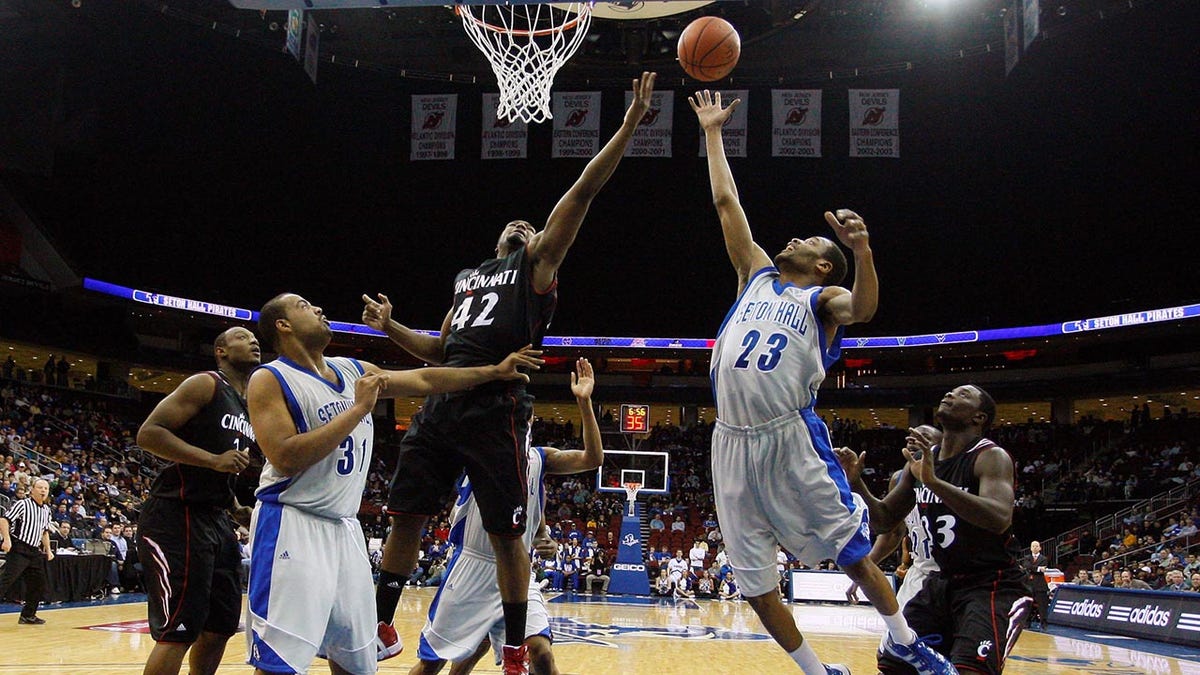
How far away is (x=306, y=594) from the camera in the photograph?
142 inches

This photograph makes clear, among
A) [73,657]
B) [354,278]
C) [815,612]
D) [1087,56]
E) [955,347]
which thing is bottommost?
[815,612]

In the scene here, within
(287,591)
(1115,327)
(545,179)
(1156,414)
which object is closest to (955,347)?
(1115,327)

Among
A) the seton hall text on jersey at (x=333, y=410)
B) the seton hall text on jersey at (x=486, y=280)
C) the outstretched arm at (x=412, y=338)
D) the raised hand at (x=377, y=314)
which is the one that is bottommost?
the seton hall text on jersey at (x=333, y=410)

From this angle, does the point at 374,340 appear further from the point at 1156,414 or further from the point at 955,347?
the point at 1156,414

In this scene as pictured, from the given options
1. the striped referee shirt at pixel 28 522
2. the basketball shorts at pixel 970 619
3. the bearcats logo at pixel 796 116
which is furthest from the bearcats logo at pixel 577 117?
the basketball shorts at pixel 970 619

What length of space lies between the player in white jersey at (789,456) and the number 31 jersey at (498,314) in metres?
0.94

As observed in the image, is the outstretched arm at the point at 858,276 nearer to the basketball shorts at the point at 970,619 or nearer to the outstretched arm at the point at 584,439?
the outstretched arm at the point at 584,439

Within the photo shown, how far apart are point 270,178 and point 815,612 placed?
23079 millimetres

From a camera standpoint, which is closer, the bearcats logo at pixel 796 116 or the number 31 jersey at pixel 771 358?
the number 31 jersey at pixel 771 358

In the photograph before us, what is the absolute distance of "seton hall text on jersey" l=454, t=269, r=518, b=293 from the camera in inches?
192

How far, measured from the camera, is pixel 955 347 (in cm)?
3347

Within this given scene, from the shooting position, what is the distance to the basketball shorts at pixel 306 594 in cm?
357

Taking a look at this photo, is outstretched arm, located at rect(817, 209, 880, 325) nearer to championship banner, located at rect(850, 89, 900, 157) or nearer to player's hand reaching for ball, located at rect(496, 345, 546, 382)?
player's hand reaching for ball, located at rect(496, 345, 546, 382)

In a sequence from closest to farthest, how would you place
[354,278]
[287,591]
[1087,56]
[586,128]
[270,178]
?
[287,591], [586,128], [1087,56], [270,178], [354,278]
